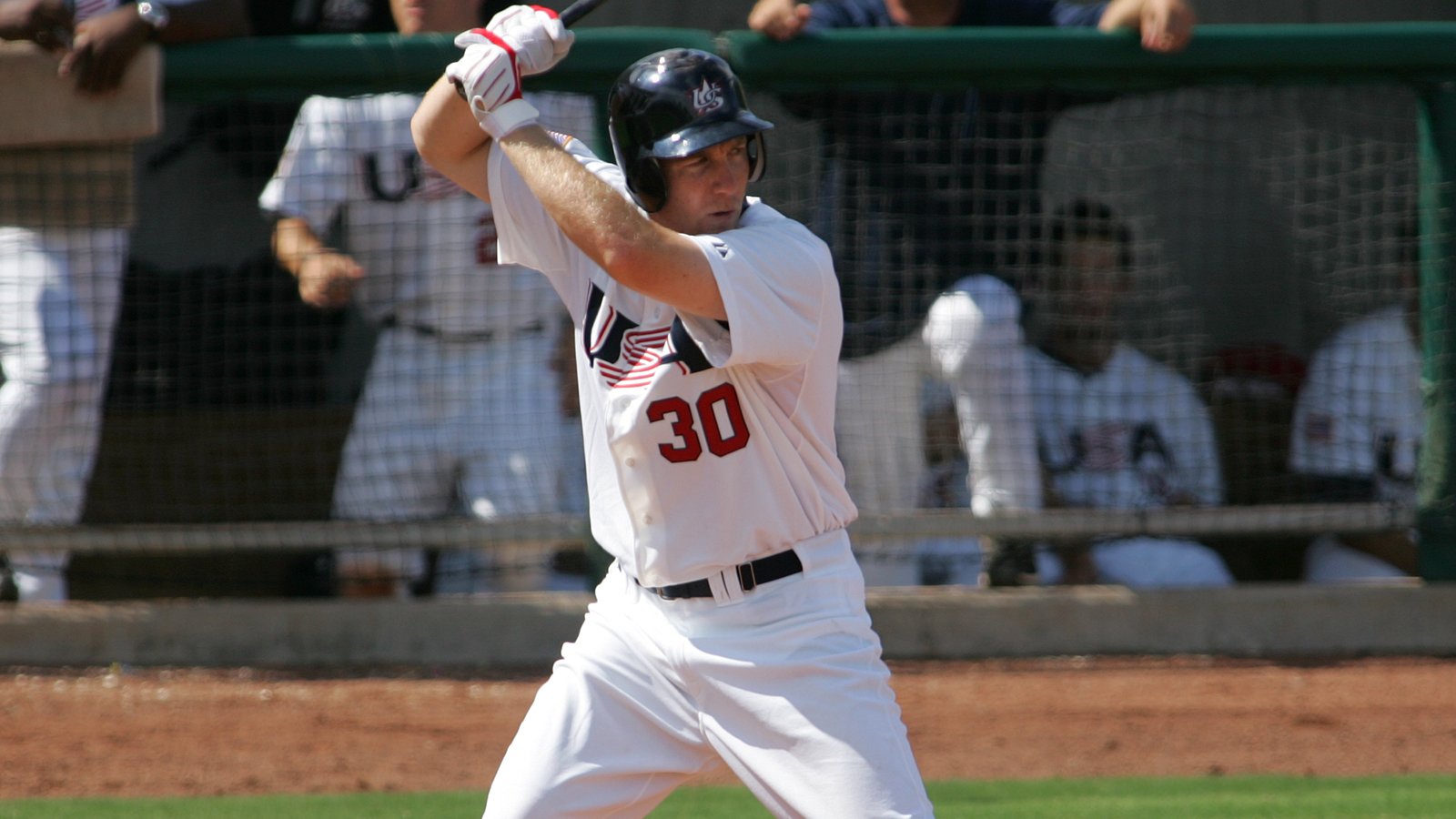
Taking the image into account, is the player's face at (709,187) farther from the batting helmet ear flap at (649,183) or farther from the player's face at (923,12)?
the player's face at (923,12)

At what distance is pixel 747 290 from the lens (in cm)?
229

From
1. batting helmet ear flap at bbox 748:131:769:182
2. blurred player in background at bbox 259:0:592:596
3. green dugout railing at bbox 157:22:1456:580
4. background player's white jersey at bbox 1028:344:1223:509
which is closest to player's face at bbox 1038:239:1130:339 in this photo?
background player's white jersey at bbox 1028:344:1223:509

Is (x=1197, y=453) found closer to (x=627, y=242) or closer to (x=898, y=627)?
(x=898, y=627)

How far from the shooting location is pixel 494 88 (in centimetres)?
245

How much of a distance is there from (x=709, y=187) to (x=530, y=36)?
39 cm

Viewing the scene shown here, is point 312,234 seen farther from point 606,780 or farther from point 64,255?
point 606,780

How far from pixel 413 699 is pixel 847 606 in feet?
7.79

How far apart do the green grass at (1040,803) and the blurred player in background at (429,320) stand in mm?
1400

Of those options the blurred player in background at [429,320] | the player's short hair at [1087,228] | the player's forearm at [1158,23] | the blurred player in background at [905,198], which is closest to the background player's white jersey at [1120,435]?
the player's short hair at [1087,228]

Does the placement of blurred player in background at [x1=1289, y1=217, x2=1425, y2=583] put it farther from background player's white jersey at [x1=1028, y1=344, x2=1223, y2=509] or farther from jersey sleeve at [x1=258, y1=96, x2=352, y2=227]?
jersey sleeve at [x1=258, y1=96, x2=352, y2=227]

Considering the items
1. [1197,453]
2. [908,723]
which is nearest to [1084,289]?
[1197,453]

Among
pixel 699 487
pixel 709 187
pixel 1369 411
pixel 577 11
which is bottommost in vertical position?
pixel 1369 411

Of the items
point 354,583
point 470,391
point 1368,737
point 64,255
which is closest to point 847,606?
point 1368,737

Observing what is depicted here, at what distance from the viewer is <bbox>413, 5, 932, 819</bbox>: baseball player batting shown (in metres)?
2.28
